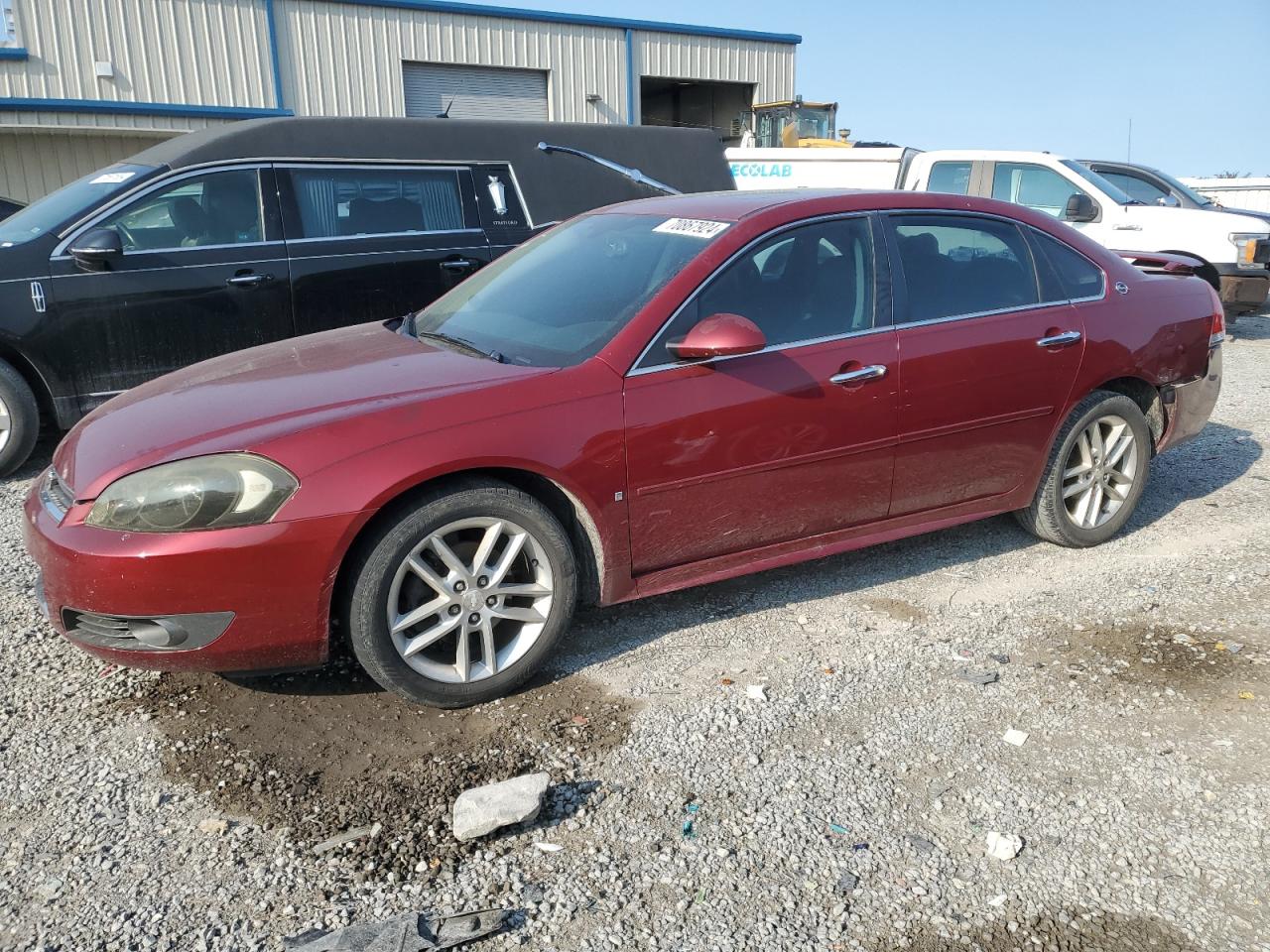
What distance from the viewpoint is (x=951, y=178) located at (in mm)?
11234

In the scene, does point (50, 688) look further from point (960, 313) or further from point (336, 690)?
point (960, 313)

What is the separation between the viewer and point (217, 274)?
6203 mm

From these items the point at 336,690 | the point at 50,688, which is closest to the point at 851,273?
the point at 336,690

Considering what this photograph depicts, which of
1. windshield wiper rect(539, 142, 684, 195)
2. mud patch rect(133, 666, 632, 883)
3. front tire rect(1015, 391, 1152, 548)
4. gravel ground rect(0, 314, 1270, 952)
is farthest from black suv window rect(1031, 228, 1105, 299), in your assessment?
windshield wiper rect(539, 142, 684, 195)

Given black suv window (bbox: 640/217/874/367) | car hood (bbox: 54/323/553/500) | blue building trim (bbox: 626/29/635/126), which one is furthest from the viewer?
blue building trim (bbox: 626/29/635/126)

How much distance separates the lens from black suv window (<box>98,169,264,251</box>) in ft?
19.9

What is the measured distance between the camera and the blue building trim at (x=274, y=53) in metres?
17.9

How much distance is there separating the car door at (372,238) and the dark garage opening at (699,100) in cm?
1846

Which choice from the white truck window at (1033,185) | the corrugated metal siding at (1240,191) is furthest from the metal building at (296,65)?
the white truck window at (1033,185)

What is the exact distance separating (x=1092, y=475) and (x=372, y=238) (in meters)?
4.61

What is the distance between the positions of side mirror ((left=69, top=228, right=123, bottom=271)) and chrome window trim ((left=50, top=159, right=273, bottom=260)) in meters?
0.08

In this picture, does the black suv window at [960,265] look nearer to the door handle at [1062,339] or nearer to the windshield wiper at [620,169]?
the door handle at [1062,339]

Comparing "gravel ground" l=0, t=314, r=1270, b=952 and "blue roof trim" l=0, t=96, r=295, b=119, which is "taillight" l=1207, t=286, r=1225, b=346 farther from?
"blue roof trim" l=0, t=96, r=295, b=119

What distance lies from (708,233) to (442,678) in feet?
6.21
